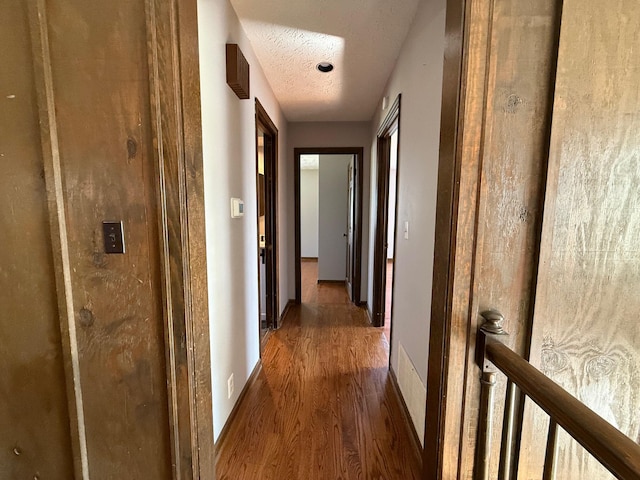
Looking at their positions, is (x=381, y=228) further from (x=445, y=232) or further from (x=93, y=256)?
(x=93, y=256)

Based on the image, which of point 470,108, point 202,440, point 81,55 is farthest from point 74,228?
point 470,108

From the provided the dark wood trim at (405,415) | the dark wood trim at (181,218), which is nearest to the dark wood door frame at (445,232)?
the dark wood trim at (405,415)

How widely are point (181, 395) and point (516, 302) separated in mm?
1140

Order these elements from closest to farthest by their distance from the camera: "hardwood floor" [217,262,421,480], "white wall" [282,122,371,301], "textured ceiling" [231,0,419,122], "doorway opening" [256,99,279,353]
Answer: "hardwood floor" [217,262,421,480] → "textured ceiling" [231,0,419,122] → "doorway opening" [256,99,279,353] → "white wall" [282,122,371,301]

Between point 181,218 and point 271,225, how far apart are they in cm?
201

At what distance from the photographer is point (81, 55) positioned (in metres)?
0.85

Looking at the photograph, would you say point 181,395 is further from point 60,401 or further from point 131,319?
point 60,401

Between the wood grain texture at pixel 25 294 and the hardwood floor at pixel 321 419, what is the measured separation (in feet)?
2.51

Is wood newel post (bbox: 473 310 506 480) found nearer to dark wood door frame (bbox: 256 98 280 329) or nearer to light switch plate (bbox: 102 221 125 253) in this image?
light switch plate (bbox: 102 221 125 253)

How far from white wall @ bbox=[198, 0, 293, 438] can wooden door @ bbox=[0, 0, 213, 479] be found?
0.40 m

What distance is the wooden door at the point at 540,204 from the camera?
77 centimetres

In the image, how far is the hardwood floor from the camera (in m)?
1.40

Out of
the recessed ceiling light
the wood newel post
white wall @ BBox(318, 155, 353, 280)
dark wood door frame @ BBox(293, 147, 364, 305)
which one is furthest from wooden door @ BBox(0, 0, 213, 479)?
white wall @ BBox(318, 155, 353, 280)

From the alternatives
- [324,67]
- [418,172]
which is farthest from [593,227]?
[324,67]
